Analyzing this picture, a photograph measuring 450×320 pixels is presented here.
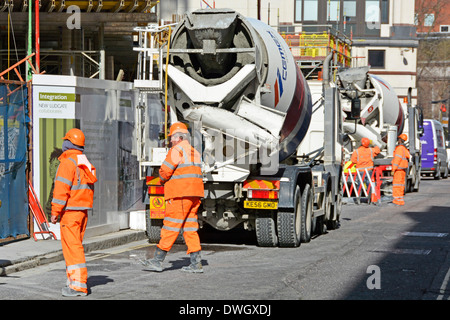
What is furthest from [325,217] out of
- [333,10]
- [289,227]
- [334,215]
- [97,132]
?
[333,10]

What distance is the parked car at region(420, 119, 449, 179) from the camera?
3566cm

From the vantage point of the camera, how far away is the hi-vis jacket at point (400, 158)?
73.6 feet

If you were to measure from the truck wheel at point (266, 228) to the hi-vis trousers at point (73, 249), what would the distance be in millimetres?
4342

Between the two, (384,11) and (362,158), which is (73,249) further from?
(384,11)

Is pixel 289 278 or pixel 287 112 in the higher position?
pixel 287 112

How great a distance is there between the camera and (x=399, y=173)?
2233 centimetres

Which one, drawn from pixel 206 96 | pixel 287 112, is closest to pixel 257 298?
pixel 206 96

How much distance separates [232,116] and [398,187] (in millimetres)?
10935

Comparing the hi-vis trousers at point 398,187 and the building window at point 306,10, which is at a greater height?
the building window at point 306,10

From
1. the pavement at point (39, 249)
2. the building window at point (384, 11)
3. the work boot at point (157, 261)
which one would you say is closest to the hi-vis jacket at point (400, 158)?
the pavement at point (39, 249)

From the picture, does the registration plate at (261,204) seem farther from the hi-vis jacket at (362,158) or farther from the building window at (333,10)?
the building window at (333,10)
